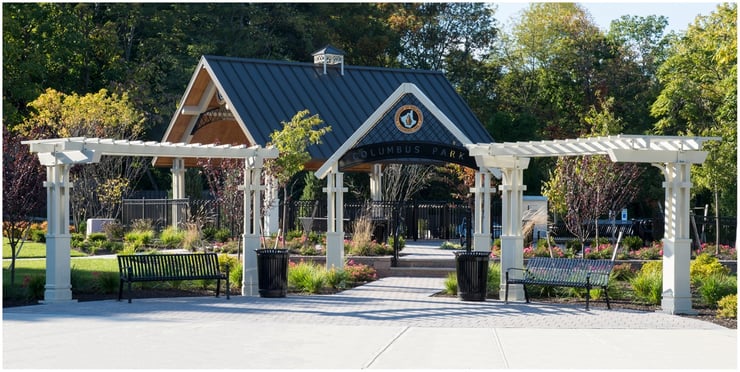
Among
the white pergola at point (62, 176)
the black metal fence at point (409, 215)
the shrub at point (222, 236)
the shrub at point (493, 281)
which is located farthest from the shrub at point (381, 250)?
the white pergola at point (62, 176)

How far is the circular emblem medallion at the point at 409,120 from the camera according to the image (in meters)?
22.9

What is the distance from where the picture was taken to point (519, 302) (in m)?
18.8

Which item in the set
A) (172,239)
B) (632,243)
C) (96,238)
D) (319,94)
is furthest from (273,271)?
(319,94)

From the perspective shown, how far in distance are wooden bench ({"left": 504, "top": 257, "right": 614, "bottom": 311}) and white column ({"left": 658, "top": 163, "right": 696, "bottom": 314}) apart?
0.97 meters

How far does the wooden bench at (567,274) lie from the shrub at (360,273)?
4100 millimetres

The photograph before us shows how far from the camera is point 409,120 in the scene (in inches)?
902

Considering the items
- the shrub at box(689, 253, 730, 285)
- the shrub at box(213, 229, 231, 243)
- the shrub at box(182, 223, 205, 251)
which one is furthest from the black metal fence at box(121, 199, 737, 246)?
the shrub at box(689, 253, 730, 285)

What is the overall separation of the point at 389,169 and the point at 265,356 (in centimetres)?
2705

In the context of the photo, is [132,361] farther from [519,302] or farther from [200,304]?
[519,302]

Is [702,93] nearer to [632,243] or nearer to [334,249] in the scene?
[632,243]

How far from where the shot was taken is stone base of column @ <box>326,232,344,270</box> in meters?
22.2

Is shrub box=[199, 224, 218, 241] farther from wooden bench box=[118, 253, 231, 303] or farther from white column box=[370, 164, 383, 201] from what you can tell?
wooden bench box=[118, 253, 231, 303]

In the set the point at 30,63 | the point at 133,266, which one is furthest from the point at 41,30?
the point at 133,266

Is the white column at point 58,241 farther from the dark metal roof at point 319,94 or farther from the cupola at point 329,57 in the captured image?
the cupola at point 329,57
